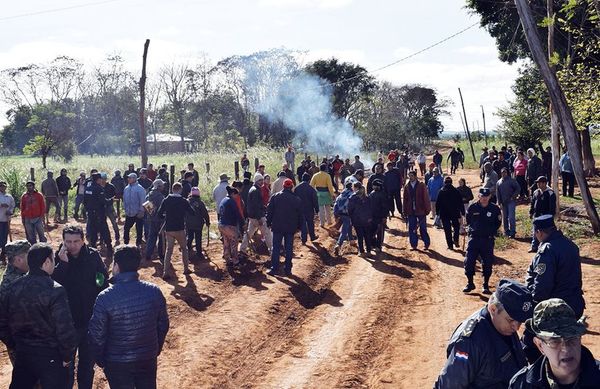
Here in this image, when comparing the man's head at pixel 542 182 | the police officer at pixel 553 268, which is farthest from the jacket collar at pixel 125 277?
the man's head at pixel 542 182

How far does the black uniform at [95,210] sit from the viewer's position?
15.7 meters

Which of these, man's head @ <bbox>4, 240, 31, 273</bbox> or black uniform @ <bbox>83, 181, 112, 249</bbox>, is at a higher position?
man's head @ <bbox>4, 240, 31, 273</bbox>

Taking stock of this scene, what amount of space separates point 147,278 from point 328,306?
13.7 feet

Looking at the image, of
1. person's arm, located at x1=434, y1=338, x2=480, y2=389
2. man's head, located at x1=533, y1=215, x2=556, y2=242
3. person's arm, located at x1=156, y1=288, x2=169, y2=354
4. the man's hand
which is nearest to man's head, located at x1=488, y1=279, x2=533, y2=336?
person's arm, located at x1=434, y1=338, x2=480, y2=389

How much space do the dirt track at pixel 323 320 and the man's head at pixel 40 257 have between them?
9.57 ft

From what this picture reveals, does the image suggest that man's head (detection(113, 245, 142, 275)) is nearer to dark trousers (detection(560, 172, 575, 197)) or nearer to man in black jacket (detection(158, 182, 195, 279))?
man in black jacket (detection(158, 182, 195, 279))

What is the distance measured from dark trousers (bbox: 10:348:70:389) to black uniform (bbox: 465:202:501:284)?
300 inches

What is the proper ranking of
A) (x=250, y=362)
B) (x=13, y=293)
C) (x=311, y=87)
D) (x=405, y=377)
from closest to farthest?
(x=13, y=293)
(x=405, y=377)
(x=250, y=362)
(x=311, y=87)

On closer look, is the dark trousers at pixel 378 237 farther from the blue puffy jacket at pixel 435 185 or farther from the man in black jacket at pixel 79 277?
the man in black jacket at pixel 79 277

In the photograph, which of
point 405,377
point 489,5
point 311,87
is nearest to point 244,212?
point 405,377

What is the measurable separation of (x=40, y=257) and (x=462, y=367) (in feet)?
11.6

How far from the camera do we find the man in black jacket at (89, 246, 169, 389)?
5.49m

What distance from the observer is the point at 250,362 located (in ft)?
28.7

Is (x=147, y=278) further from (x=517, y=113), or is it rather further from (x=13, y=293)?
(x=517, y=113)
